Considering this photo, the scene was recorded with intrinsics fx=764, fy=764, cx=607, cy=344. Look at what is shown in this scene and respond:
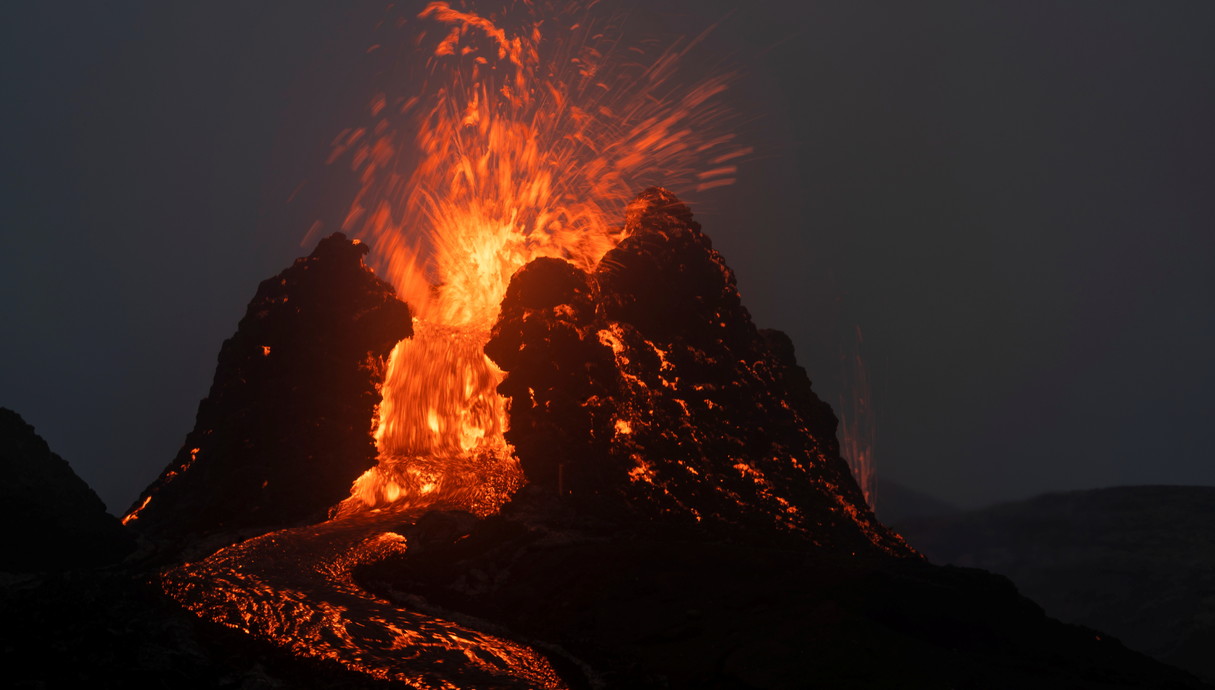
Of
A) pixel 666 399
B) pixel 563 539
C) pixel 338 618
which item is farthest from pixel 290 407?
pixel 666 399

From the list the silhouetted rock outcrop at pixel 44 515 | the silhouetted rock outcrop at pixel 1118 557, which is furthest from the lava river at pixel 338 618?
the silhouetted rock outcrop at pixel 1118 557

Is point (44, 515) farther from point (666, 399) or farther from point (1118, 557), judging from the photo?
point (1118, 557)

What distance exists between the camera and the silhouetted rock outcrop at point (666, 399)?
31672 millimetres

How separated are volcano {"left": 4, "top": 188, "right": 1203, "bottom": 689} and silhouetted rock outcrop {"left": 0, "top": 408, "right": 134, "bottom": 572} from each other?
1.96m

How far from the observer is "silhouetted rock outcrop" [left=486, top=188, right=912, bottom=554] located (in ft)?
104

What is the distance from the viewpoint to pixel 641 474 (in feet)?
103

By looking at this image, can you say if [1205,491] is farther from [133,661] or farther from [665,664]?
[133,661]

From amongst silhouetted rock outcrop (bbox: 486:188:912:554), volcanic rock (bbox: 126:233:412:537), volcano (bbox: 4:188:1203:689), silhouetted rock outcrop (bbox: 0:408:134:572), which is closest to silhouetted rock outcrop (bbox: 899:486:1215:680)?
silhouetted rock outcrop (bbox: 486:188:912:554)

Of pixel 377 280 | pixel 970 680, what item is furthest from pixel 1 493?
pixel 970 680

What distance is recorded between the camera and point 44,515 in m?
25.2

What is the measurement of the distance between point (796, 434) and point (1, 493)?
32252mm

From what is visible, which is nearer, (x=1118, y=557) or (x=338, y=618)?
(x=338, y=618)

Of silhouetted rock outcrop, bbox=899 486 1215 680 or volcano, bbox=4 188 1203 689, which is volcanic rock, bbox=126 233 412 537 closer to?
volcano, bbox=4 188 1203 689

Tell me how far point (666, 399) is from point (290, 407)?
1720 cm
